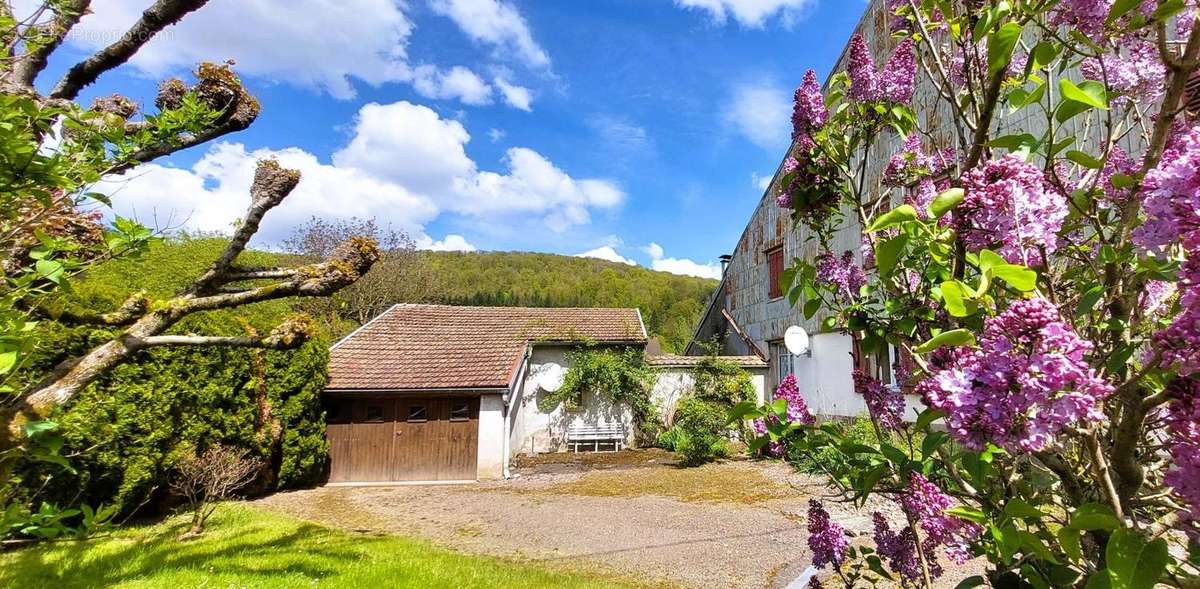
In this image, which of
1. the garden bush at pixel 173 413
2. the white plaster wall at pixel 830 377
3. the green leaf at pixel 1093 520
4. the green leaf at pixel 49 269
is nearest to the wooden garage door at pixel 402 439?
the garden bush at pixel 173 413

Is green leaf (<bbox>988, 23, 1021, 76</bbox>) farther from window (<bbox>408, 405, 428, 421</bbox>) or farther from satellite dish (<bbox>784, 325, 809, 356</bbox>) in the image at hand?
window (<bbox>408, 405, 428, 421</bbox>)

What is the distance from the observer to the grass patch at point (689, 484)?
1011 centimetres

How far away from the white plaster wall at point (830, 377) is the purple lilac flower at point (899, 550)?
10.6 meters

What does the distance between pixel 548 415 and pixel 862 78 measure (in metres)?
14.5

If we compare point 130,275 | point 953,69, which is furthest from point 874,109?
point 130,275

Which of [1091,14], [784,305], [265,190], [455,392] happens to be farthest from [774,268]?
[1091,14]

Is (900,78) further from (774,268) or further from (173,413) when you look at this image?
(774,268)

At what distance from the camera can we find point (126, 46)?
319 centimetres

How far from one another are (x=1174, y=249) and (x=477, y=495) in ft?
37.6

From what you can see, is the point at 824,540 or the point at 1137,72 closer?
the point at 1137,72

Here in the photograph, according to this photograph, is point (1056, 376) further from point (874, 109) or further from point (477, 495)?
point (477, 495)

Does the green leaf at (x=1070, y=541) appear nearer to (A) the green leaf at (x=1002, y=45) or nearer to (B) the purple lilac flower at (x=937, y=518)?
(B) the purple lilac flower at (x=937, y=518)

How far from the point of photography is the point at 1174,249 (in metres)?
1.18

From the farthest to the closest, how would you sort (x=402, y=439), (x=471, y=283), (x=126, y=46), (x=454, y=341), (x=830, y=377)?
1. (x=471, y=283)
2. (x=454, y=341)
3. (x=402, y=439)
4. (x=830, y=377)
5. (x=126, y=46)
